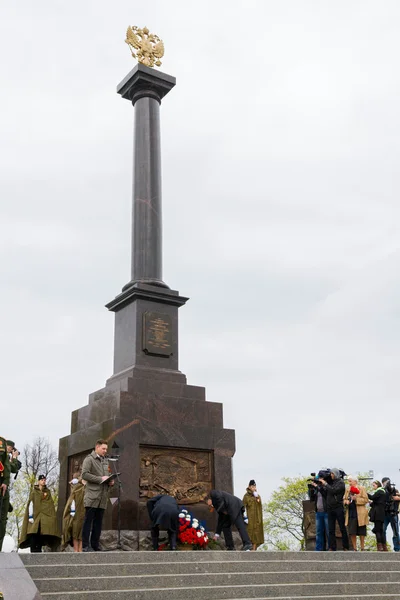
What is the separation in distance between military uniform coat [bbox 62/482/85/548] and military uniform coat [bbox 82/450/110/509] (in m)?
2.46

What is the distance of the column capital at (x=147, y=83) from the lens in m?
19.2

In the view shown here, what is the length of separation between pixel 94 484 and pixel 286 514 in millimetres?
38723

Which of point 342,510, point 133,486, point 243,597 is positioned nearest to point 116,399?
point 133,486

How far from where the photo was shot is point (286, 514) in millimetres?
47969

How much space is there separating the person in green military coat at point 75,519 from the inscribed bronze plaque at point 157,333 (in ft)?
11.9

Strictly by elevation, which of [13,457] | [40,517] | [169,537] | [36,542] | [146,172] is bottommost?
[169,537]

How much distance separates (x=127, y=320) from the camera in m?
17.0

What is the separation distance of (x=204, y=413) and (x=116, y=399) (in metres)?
2.15

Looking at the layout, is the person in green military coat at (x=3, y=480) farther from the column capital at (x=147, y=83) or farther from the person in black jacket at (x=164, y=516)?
the column capital at (x=147, y=83)

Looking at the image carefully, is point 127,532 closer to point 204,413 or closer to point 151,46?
point 204,413

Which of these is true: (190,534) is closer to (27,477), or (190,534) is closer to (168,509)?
(168,509)

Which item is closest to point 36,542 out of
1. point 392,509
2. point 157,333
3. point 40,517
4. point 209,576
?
point 40,517

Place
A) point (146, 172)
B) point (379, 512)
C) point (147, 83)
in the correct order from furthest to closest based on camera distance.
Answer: point (147, 83) → point (146, 172) → point (379, 512)

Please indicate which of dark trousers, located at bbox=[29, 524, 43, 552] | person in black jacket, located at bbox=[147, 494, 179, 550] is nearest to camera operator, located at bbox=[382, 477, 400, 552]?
person in black jacket, located at bbox=[147, 494, 179, 550]
